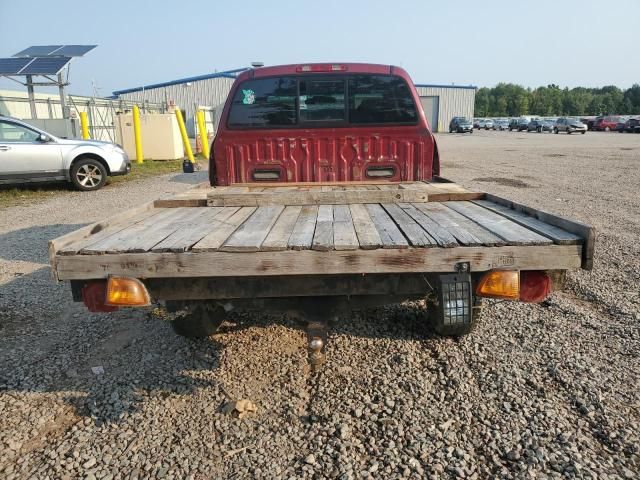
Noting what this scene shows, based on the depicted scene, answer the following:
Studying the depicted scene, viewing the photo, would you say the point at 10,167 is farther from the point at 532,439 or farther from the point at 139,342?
the point at 532,439

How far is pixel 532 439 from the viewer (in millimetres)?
2420

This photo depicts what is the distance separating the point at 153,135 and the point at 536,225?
61.2 feet

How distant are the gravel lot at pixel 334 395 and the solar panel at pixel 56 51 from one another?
17.5 meters

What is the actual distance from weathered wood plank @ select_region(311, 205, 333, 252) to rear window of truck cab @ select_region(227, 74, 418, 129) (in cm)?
139

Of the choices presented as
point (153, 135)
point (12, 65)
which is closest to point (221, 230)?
point (153, 135)

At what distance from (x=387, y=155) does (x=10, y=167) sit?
9978 mm

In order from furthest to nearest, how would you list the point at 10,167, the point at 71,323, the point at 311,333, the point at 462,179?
1. the point at 462,179
2. the point at 10,167
3. the point at 71,323
4. the point at 311,333

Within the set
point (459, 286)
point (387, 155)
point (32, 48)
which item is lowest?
point (459, 286)

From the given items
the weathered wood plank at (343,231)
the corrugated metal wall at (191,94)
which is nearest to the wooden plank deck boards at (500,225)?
the weathered wood plank at (343,231)

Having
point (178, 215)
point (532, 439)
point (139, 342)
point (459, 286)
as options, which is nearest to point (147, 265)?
point (178, 215)

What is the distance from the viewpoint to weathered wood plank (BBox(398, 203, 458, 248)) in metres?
2.19

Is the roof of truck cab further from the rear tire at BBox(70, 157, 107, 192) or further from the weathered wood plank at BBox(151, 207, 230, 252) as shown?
the rear tire at BBox(70, 157, 107, 192)

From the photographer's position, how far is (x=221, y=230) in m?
2.61

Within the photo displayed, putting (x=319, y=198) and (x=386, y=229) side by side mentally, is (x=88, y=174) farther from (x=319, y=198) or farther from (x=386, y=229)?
(x=386, y=229)
